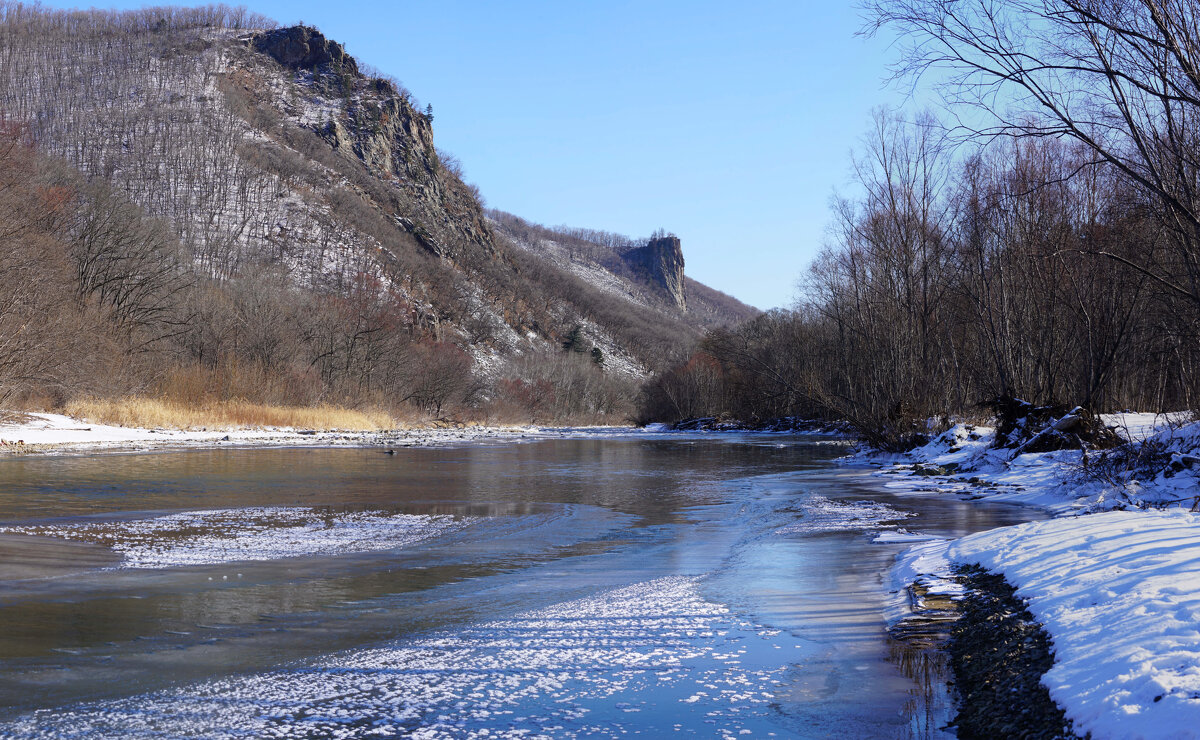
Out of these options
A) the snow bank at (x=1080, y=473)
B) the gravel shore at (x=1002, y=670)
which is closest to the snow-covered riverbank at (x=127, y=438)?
the snow bank at (x=1080, y=473)

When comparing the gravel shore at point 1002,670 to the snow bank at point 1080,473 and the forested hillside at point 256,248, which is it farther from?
the forested hillside at point 256,248

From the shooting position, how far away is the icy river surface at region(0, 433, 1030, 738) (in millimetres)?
4547

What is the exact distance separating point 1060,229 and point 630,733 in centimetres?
2258

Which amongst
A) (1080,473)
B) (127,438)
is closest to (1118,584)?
(1080,473)

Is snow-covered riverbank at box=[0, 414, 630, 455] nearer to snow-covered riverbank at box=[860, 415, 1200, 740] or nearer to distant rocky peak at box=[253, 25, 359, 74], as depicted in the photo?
snow-covered riverbank at box=[860, 415, 1200, 740]

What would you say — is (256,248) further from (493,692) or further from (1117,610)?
(1117,610)

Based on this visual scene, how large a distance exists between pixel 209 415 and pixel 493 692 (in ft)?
120

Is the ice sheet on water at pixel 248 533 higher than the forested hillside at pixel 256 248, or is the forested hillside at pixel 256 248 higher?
the forested hillside at pixel 256 248

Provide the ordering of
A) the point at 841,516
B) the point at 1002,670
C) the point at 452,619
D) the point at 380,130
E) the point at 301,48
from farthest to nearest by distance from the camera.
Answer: the point at 301,48 < the point at 380,130 < the point at 841,516 < the point at 452,619 < the point at 1002,670

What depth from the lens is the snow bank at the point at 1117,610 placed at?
11.9ft

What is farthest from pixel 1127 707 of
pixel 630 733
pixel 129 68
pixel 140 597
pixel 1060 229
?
pixel 129 68

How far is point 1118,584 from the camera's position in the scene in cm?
517

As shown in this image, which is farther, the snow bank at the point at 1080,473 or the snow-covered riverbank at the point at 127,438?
the snow-covered riverbank at the point at 127,438

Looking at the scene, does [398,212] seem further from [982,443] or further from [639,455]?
[982,443]
